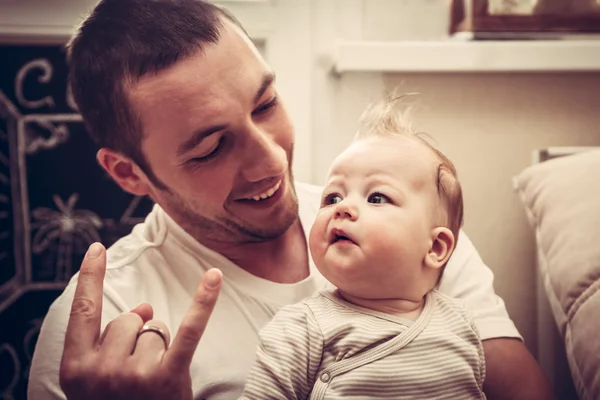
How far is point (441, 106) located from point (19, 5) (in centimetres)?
103

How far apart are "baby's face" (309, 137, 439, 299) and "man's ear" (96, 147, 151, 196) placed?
1.17 ft

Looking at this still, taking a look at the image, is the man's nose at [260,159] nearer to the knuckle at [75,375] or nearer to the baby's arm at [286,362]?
the baby's arm at [286,362]

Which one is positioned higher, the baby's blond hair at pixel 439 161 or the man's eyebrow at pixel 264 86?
the man's eyebrow at pixel 264 86

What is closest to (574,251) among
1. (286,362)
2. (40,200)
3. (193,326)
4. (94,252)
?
(286,362)

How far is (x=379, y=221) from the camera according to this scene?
0.72 meters

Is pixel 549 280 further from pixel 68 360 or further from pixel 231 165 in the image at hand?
pixel 68 360

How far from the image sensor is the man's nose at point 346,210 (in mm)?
728

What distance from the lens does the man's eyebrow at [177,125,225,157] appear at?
827 mm

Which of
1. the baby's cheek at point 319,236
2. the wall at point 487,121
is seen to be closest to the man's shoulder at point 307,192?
the wall at point 487,121

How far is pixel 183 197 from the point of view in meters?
0.91

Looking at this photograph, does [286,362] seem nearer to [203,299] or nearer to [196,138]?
[203,299]

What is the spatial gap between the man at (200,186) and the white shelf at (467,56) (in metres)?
0.36

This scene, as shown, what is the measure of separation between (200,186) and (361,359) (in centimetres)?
39

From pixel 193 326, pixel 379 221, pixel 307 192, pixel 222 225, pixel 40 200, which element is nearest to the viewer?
pixel 193 326
